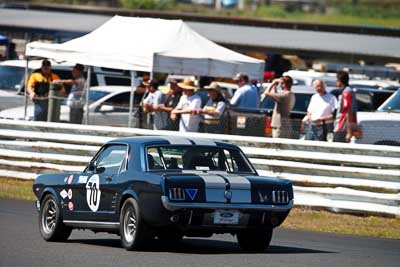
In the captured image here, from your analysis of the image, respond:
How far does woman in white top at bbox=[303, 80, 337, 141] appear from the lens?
61.0 ft

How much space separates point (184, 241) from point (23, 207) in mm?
4597

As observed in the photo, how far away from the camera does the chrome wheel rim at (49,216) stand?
42.2ft

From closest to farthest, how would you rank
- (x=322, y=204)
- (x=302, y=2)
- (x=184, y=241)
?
(x=184, y=241), (x=322, y=204), (x=302, y=2)

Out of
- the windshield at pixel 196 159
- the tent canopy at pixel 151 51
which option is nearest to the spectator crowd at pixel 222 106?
the tent canopy at pixel 151 51

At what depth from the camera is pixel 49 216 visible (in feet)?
42.6

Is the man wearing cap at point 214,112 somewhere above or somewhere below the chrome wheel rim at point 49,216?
above

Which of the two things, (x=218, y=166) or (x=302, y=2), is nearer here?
(x=218, y=166)

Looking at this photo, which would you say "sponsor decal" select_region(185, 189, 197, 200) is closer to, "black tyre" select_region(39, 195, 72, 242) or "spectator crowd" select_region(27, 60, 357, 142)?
"black tyre" select_region(39, 195, 72, 242)

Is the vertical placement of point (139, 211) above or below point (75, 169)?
above

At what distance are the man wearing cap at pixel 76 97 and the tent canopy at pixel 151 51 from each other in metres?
0.79

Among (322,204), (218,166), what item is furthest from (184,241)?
(322,204)

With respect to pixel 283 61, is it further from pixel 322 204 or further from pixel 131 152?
A: pixel 131 152

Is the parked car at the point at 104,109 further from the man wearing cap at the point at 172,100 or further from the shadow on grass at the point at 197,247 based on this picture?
the shadow on grass at the point at 197,247

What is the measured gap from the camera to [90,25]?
130 feet
